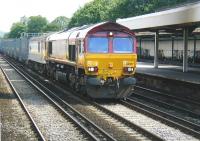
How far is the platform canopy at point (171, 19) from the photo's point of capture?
2161 cm

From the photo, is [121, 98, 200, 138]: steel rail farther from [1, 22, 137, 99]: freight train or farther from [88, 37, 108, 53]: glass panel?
[88, 37, 108, 53]: glass panel

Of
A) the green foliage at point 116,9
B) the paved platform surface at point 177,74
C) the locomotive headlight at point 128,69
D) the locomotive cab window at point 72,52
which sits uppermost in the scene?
Answer: the green foliage at point 116,9

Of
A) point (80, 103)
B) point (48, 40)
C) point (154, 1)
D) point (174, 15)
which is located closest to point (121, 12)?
point (154, 1)

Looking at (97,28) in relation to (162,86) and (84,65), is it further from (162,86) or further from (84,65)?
(162,86)

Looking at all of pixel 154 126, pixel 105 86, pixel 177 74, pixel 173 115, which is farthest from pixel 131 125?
pixel 177 74

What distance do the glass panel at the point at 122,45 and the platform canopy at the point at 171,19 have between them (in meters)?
3.34

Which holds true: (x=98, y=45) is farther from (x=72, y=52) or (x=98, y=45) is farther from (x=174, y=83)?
(x=174, y=83)

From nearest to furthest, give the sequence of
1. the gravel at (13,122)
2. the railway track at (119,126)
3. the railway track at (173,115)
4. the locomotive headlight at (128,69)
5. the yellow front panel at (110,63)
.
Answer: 1. the railway track at (119,126)
2. the gravel at (13,122)
3. the railway track at (173,115)
4. the yellow front panel at (110,63)
5. the locomotive headlight at (128,69)

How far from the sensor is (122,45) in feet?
64.8

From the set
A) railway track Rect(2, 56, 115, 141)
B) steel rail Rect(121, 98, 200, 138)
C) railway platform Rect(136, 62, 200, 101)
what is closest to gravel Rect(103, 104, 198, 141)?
steel rail Rect(121, 98, 200, 138)

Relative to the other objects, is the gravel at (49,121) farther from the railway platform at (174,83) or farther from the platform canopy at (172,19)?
the platform canopy at (172,19)

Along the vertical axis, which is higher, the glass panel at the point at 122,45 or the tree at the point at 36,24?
the tree at the point at 36,24

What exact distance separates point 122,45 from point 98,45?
103 centimetres

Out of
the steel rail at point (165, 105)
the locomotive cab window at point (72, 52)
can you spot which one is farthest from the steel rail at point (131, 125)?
the locomotive cab window at point (72, 52)
